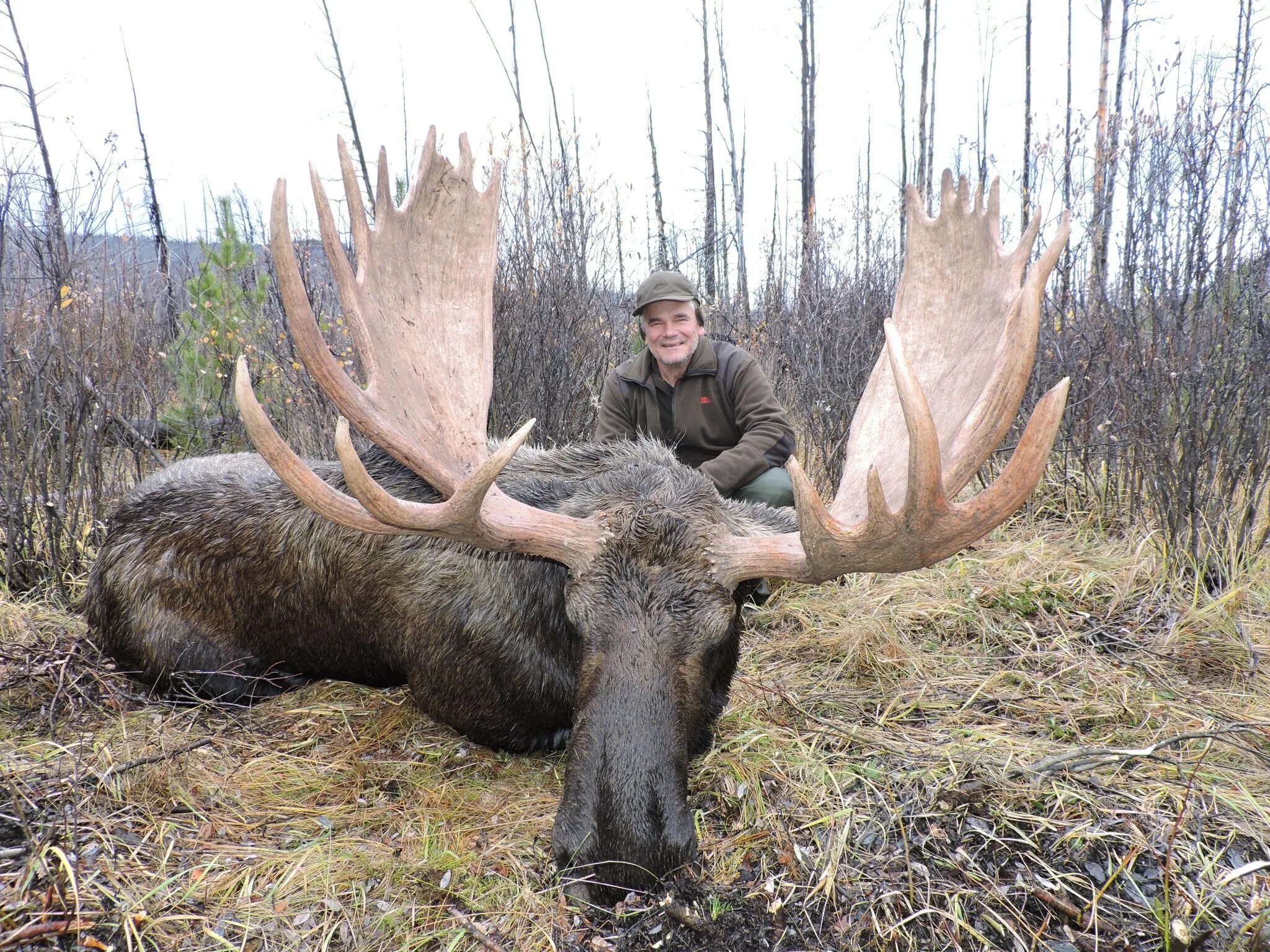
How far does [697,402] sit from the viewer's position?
15.8 feet

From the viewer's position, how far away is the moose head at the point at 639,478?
2.08 meters

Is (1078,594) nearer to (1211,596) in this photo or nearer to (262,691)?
(1211,596)

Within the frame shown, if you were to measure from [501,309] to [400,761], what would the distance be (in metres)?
3.65

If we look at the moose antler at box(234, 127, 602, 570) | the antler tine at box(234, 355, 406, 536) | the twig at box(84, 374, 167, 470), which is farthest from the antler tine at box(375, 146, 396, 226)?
the twig at box(84, 374, 167, 470)

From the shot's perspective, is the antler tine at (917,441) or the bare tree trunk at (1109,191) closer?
the antler tine at (917,441)

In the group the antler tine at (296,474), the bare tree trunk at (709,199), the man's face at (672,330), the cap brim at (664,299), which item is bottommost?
the antler tine at (296,474)

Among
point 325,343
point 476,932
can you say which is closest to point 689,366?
point 325,343

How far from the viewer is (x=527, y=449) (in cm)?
335

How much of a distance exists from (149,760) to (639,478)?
1.82m

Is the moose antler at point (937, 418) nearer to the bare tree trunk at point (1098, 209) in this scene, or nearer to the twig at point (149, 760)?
the twig at point (149, 760)

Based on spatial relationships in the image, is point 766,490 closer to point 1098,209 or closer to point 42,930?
point 42,930

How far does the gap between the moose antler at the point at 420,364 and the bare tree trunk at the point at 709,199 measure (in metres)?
12.6

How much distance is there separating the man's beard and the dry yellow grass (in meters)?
1.97

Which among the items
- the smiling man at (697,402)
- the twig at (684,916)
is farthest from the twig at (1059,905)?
the smiling man at (697,402)
